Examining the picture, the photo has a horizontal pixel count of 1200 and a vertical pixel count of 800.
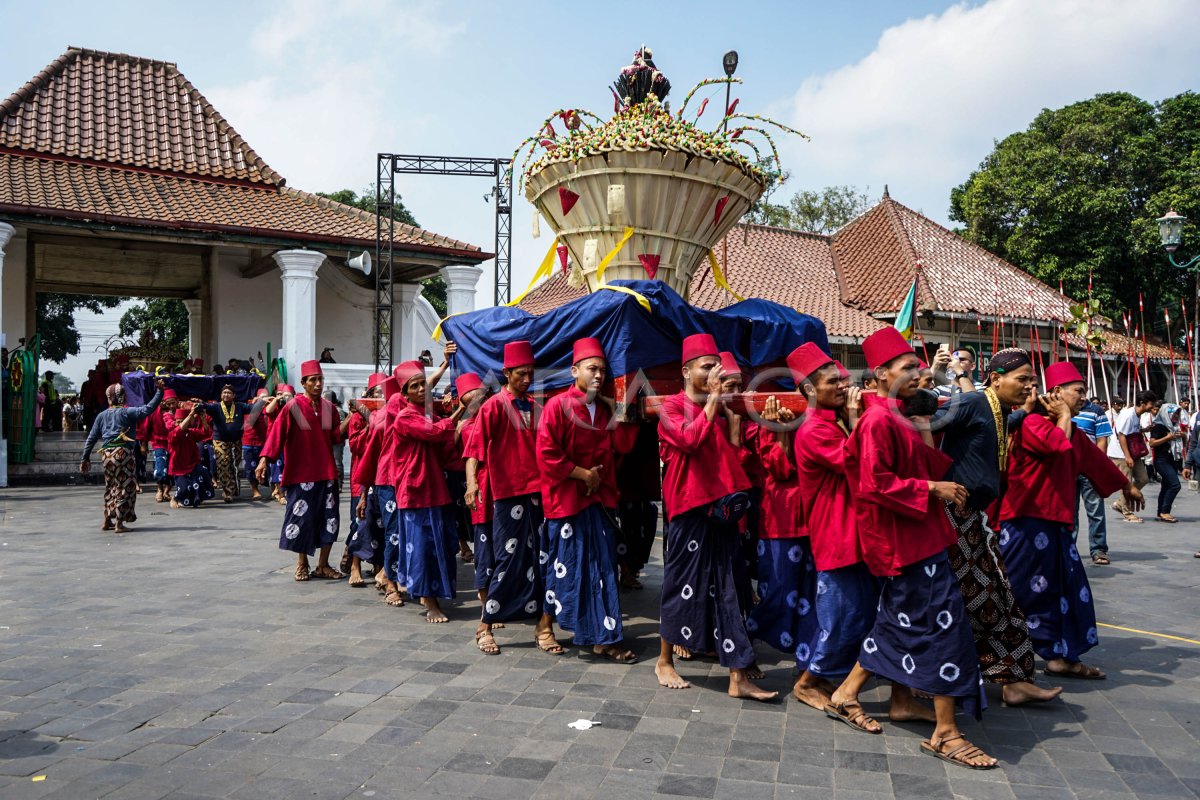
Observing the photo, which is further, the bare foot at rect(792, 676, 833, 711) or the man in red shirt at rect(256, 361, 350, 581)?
the man in red shirt at rect(256, 361, 350, 581)

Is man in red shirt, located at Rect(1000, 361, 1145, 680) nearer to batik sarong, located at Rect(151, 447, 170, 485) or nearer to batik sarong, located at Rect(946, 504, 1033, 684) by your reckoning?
batik sarong, located at Rect(946, 504, 1033, 684)

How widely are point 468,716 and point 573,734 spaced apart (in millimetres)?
546

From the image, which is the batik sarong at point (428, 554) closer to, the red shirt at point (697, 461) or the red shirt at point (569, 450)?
the red shirt at point (569, 450)

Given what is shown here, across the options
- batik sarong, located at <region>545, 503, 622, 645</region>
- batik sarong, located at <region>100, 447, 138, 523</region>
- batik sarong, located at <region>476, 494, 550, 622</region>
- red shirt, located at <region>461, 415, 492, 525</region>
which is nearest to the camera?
batik sarong, located at <region>545, 503, 622, 645</region>

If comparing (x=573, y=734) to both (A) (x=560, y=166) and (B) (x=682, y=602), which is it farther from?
(A) (x=560, y=166)

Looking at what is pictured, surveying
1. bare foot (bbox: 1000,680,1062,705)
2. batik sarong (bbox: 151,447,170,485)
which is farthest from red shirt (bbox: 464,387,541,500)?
batik sarong (bbox: 151,447,170,485)

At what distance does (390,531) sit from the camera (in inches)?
275

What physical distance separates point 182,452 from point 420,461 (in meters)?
7.76

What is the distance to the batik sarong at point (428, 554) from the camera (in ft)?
20.6

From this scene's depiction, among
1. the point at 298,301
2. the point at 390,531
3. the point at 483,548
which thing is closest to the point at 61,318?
the point at 298,301

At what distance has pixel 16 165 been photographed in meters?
17.1

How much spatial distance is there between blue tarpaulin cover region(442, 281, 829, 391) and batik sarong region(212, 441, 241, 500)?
761 centimetres

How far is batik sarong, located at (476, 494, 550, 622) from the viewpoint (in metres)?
5.68

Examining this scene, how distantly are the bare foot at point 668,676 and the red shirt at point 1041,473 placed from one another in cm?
197
